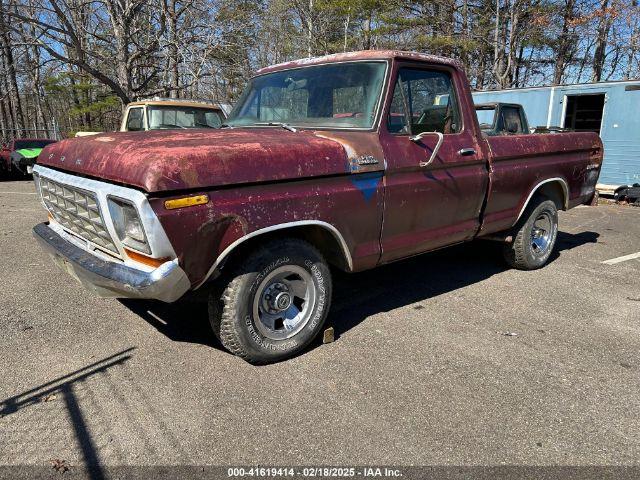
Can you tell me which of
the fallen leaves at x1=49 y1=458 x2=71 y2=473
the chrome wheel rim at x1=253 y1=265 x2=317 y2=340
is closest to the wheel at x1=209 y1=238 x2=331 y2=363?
the chrome wheel rim at x1=253 y1=265 x2=317 y2=340

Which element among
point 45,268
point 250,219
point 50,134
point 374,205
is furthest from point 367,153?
point 50,134

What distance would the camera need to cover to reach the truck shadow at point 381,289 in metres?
3.85

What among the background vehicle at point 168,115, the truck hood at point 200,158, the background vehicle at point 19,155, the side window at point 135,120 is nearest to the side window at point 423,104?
the truck hood at point 200,158

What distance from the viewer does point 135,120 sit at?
32.7 ft

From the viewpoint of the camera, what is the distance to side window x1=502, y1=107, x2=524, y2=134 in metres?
7.75

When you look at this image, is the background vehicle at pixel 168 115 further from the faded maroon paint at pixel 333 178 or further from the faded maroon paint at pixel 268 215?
the faded maroon paint at pixel 268 215

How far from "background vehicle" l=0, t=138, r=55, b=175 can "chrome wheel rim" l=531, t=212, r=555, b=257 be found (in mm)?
14512

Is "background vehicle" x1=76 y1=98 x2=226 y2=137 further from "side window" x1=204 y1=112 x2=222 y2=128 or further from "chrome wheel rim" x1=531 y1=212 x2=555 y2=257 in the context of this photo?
"chrome wheel rim" x1=531 y1=212 x2=555 y2=257

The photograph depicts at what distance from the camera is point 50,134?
2658 cm

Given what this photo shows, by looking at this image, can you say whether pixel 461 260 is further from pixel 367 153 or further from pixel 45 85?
pixel 45 85

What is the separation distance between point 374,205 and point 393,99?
0.85 metres

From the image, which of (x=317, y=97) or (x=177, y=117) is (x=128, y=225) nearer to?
(x=317, y=97)

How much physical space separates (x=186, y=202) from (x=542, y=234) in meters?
4.42

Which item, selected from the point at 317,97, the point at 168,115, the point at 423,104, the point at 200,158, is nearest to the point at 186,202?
the point at 200,158
